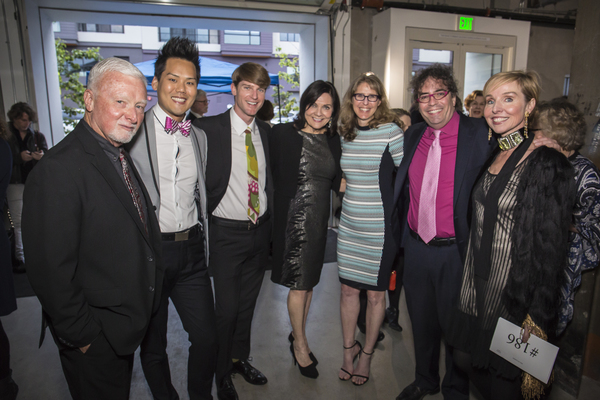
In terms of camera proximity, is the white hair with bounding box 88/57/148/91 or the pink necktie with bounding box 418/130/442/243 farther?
the pink necktie with bounding box 418/130/442/243

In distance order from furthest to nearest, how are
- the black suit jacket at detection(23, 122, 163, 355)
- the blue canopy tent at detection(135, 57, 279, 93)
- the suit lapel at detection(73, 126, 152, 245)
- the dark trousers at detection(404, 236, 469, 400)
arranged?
the blue canopy tent at detection(135, 57, 279, 93) → the dark trousers at detection(404, 236, 469, 400) → the suit lapel at detection(73, 126, 152, 245) → the black suit jacket at detection(23, 122, 163, 355)

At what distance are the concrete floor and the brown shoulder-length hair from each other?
5.49 feet

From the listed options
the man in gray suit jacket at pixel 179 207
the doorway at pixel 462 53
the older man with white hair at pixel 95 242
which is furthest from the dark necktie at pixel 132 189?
the doorway at pixel 462 53

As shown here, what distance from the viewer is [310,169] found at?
7.86 ft

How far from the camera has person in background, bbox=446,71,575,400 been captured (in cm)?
145

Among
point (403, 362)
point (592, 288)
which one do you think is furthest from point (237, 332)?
point (592, 288)

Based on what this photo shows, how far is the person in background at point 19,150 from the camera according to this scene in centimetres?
463

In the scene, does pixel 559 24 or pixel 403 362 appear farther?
pixel 559 24

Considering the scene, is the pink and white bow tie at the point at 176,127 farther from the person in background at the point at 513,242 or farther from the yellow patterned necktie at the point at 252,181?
the person in background at the point at 513,242

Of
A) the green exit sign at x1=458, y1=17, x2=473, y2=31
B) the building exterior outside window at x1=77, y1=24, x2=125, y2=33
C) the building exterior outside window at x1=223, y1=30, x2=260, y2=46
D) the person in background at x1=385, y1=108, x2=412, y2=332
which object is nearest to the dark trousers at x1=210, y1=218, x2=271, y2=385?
the person in background at x1=385, y1=108, x2=412, y2=332

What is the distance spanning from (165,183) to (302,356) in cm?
157

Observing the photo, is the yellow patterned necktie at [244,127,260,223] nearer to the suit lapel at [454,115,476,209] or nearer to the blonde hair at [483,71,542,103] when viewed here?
the suit lapel at [454,115,476,209]

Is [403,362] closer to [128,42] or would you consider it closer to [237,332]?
[237,332]

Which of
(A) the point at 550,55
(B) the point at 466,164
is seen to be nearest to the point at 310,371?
(B) the point at 466,164
